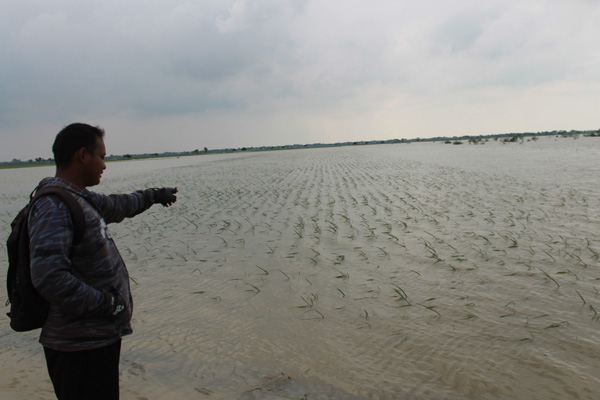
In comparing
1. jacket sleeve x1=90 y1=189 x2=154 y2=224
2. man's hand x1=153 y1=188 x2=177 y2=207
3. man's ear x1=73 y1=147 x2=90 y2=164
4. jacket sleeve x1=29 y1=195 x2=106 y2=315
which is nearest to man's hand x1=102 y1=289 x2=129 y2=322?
jacket sleeve x1=29 y1=195 x2=106 y2=315

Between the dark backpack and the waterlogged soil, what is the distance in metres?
1.50

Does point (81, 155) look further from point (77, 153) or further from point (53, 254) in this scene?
point (53, 254)

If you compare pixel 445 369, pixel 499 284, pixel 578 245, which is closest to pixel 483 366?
pixel 445 369

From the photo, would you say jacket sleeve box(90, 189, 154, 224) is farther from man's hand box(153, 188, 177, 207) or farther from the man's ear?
the man's ear

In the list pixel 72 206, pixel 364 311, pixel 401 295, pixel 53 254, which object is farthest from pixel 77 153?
pixel 401 295

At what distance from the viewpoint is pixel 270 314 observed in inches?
166

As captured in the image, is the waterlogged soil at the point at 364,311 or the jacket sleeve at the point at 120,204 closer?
the jacket sleeve at the point at 120,204

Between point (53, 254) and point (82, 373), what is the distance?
72 centimetres

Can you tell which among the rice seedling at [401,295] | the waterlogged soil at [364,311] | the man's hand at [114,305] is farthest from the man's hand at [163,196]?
the rice seedling at [401,295]

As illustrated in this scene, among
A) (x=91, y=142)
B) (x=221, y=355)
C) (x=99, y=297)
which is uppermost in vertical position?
(x=91, y=142)

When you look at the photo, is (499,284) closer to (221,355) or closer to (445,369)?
(445,369)

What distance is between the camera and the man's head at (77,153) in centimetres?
194

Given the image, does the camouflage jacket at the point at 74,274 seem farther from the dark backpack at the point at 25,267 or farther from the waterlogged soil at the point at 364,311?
the waterlogged soil at the point at 364,311

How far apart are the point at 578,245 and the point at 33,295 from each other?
23.7 ft
